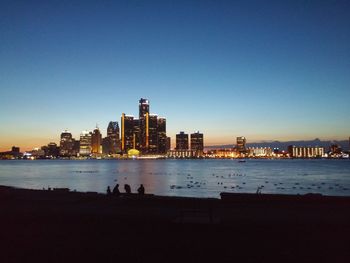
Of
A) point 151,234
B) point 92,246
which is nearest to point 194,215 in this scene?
point 151,234

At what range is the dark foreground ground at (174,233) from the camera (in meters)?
10.7

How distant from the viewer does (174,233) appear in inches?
529

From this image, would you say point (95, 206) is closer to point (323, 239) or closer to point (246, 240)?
point (246, 240)

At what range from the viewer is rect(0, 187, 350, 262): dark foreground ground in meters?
10.7

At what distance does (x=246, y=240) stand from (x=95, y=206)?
10.6 m

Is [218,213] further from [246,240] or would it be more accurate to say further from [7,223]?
[7,223]

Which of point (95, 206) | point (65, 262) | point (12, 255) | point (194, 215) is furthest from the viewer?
point (95, 206)

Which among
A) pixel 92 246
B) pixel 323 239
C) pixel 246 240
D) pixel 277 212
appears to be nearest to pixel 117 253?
pixel 92 246

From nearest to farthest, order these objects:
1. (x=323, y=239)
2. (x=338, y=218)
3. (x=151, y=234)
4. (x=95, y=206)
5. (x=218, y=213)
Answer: (x=323, y=239) < (x=151, y=234) < (x=338, y=218) < (x=218, y=213) < (x=95, y=206)

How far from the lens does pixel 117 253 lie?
35.9 feet

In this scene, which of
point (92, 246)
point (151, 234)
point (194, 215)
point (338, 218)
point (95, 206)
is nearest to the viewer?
point (92, 246)

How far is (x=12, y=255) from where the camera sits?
1075 cm

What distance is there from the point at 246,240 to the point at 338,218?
597cm

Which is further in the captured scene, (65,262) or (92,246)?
(92,246)
